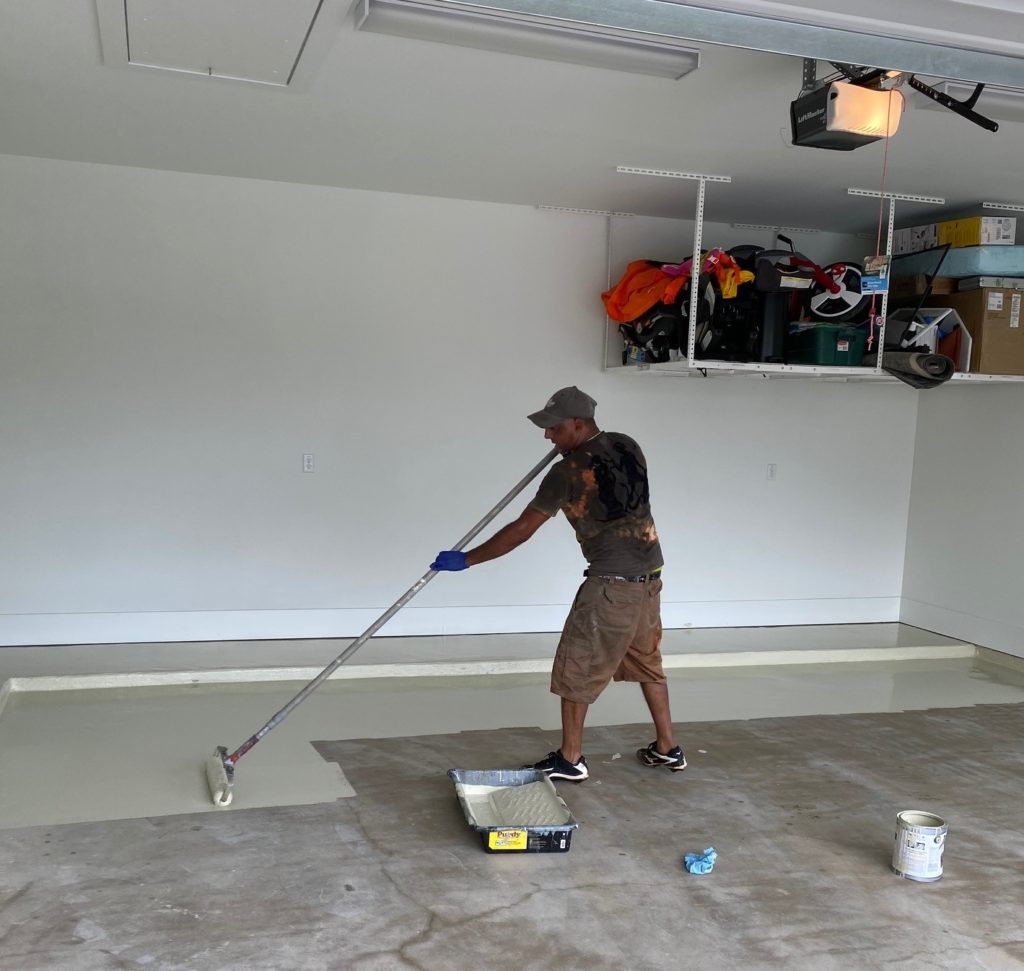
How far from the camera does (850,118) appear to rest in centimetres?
320

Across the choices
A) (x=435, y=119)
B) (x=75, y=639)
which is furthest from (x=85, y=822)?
(x=435, y=119)

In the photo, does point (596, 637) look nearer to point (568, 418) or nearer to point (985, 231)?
point (568, 418)

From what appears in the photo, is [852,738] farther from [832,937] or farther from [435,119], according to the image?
[435,119]

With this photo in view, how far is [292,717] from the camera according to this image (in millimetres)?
4281

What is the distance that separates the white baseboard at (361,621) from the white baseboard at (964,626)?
223 millimetres

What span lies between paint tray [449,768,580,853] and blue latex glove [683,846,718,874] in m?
0.35

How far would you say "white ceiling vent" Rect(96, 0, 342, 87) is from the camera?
117 inches

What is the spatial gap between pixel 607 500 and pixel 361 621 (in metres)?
2.46

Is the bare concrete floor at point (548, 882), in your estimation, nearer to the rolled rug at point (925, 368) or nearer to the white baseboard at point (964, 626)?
the rolled rug at point (925, 368)

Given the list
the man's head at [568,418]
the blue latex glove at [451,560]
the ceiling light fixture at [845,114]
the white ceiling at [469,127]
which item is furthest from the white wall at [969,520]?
the blue latex glove at [451,560]

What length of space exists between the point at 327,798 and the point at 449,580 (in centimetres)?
241

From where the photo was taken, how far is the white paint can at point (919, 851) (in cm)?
286

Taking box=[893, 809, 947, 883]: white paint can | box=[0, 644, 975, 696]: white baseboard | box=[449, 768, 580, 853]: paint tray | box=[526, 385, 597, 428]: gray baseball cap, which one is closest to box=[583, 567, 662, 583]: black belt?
box=[526, 385, 597, 428]: gray baseball cap

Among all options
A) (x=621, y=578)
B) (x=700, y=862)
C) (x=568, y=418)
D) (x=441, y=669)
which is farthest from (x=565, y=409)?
(x=441, y=669)
